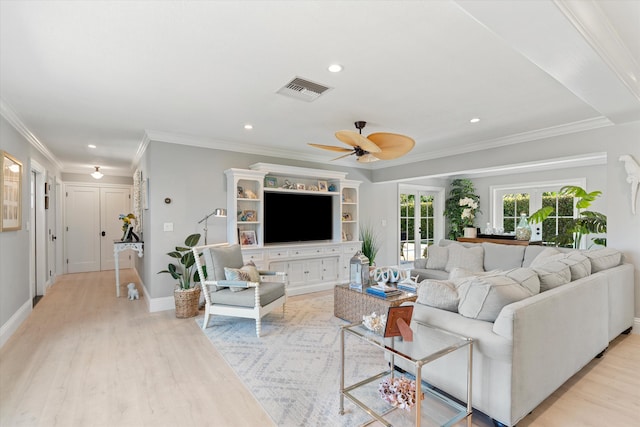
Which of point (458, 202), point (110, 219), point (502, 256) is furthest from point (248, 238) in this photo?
point (458, 202)

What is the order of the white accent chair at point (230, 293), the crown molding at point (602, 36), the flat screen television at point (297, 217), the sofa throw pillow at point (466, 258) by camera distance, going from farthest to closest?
the flat screen television at point (297, 217) → the sofa throw pillow at point (466, 258) → the white accent chair at point (230, 293) → the crown molding at point (602, 36)

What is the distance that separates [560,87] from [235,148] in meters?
3.99

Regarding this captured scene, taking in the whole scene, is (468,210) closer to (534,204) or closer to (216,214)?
(534,204)

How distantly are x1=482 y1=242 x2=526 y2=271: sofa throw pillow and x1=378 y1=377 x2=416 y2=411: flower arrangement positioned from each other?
305 cm

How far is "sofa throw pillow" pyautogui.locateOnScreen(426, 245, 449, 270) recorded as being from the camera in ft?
15.9

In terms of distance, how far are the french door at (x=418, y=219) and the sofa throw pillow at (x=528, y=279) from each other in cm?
493

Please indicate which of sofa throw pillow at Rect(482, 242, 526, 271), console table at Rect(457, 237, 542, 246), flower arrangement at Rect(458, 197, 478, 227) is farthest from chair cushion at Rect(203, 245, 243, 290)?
flower arrangement at Rect(458, 197, 478, 227)

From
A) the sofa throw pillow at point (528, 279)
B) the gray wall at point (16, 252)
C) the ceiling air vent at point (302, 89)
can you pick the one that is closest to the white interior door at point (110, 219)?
the gray wall at point (16, 252)

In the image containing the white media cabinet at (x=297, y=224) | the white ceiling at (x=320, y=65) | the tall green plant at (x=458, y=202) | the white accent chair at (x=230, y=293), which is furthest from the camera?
the tall green plant at (x=458, y=202)

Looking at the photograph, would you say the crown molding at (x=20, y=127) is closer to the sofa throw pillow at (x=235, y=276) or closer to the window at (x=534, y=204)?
the sofa throw pillow at (x=235, y=276)

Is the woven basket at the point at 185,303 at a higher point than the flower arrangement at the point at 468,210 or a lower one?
lower

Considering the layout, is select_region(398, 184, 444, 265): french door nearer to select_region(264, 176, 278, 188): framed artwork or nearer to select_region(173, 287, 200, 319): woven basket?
select_region(264, 176, 278, 188): framed artwork

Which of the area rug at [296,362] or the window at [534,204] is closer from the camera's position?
the area rug at [296,362]

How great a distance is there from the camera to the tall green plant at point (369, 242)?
613cm
